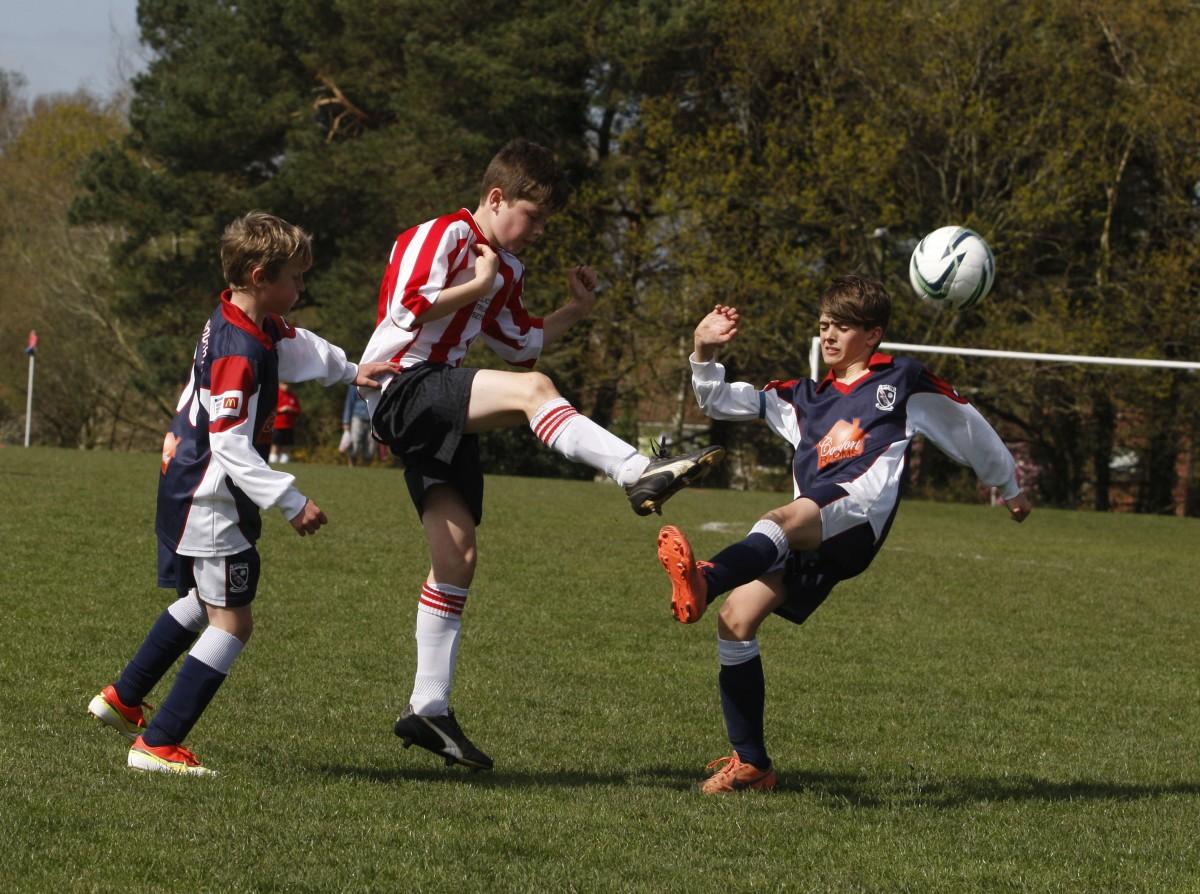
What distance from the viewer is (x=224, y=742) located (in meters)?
5.32

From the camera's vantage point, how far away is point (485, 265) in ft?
16.1

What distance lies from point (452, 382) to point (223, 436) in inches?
28.6

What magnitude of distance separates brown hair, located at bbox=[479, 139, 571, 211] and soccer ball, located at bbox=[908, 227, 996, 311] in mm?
6016

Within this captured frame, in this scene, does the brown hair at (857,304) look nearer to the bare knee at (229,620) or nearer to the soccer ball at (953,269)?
the bare knee at (229,620)

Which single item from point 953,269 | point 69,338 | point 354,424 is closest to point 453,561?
point 953,269

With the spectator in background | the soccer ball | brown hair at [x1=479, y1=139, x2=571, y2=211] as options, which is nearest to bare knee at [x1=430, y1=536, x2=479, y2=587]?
brown hair at [x1=479, y1=139, x2=571, y2=211]

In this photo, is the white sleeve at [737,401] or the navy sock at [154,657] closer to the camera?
the navy sock at [154,657]

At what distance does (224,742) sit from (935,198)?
26913 millimetres

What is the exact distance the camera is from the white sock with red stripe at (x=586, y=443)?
4359mm

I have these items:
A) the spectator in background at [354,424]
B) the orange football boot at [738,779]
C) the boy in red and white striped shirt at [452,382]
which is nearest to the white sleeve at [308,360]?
the boy in red and white striped shirt at [452,382]

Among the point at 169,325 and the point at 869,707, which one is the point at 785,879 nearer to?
the point at 869,707

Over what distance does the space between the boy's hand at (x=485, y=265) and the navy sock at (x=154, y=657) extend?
148 cm

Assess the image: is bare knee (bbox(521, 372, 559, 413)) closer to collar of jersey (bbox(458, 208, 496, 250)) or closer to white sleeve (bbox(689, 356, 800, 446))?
collar of jersey (bbox(458, 208, 496, 250))

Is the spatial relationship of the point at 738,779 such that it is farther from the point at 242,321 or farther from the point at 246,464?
the point at 242,321
